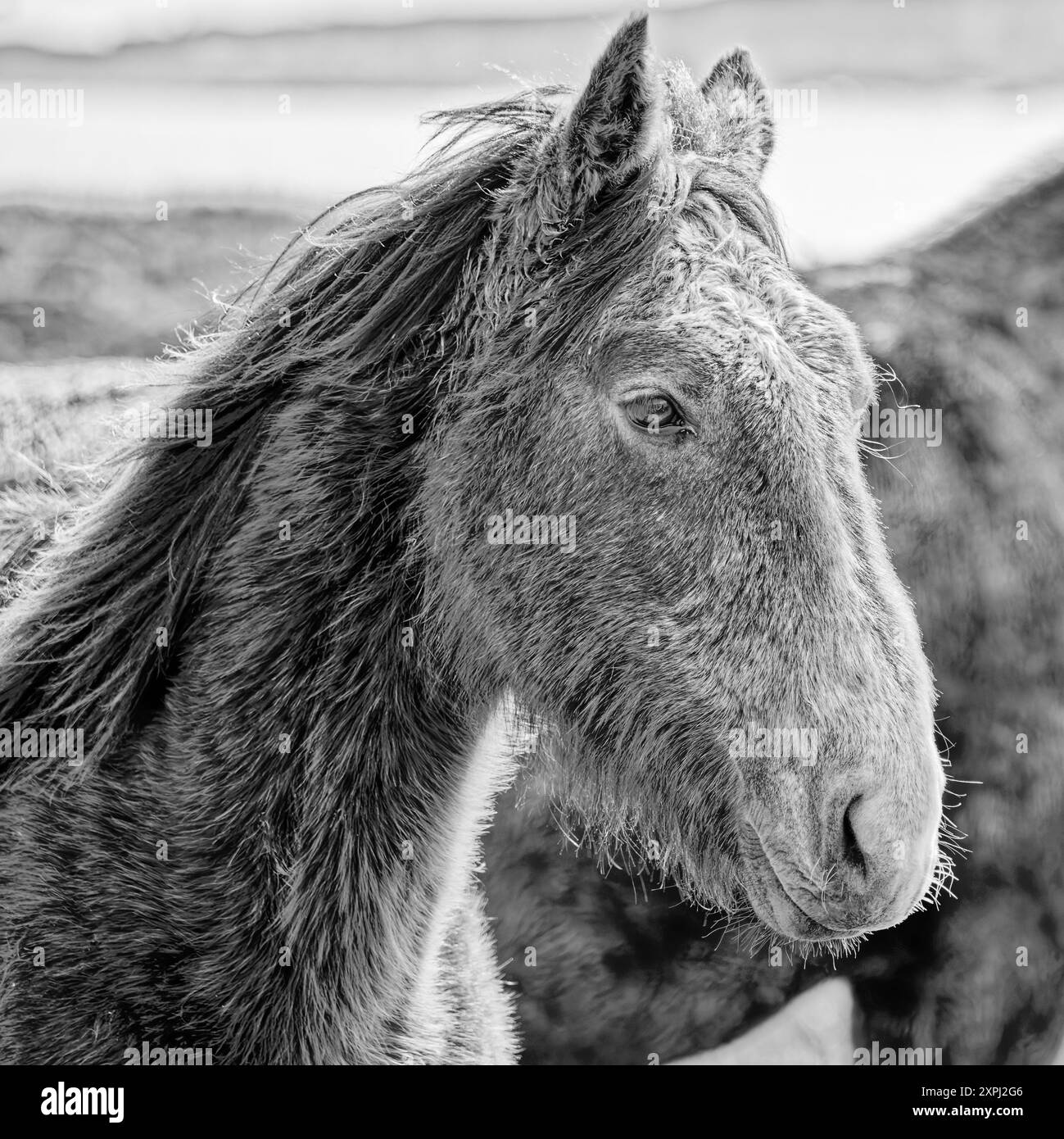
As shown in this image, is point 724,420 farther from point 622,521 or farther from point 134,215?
point 134,215

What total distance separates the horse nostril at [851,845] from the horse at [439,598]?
0.08 m

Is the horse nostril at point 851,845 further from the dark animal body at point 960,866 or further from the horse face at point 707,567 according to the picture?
the dark animal body at point 960,866

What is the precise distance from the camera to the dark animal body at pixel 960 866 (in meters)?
3.70

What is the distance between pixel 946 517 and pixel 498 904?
6.76 feet

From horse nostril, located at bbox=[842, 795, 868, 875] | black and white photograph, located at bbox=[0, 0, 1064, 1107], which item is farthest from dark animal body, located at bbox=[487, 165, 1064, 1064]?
horse nostril, located at bbox=[842, 795, 868, 875]

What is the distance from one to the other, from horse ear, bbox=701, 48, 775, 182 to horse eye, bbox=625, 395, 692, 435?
652 millimetres

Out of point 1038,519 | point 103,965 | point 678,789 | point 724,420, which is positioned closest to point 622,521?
point 724,420

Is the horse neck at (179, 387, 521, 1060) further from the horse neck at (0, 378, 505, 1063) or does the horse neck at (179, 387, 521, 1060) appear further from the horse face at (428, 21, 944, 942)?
the horse face at (428, 21, 944, 942)

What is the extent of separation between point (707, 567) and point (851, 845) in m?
0.54

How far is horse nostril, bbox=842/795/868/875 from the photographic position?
1830 mm

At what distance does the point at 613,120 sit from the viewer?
2078 mm

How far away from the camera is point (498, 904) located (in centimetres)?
373

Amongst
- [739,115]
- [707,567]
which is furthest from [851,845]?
[739,115]

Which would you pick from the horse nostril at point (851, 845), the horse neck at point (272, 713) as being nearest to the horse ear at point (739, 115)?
the horse neck at point (272, 713)
